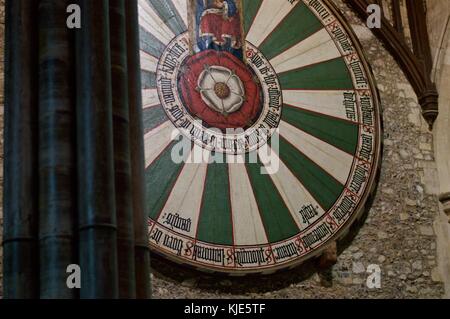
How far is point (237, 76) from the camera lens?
6156 mm

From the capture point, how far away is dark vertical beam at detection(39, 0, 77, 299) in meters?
3.80

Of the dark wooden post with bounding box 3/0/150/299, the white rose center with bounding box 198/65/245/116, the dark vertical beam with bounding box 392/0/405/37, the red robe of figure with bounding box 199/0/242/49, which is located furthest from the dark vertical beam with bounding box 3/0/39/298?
the dark vertical beam with bounding box 392/0/405/37

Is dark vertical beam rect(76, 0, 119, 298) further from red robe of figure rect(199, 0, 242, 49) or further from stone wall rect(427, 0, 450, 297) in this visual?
stone wall rect(427, 0, 450, 297)

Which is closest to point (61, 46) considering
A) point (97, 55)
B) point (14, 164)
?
point (97, 55)

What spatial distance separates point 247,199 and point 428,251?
1.44 metres

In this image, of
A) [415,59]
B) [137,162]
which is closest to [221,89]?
[415,59]

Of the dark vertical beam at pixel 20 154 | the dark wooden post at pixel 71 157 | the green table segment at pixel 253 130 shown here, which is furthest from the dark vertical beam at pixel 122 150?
the green table segment at pixel 253 130

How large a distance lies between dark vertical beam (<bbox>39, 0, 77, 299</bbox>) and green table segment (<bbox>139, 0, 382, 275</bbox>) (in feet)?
5.01

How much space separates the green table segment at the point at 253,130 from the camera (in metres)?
5.64

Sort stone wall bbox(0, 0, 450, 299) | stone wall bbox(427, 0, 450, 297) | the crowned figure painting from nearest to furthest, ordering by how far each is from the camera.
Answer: stone wall bbox(0, 0, 450, 299)
the crowned figure painting
stone wall bbox(427, 0, 450, 297)

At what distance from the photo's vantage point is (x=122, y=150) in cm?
409

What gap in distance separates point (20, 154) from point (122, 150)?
0.44 meters

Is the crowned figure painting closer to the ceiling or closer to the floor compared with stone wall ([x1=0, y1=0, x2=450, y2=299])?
closer to the ceiling
